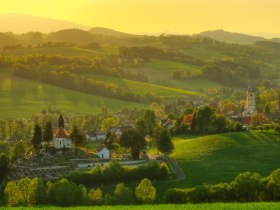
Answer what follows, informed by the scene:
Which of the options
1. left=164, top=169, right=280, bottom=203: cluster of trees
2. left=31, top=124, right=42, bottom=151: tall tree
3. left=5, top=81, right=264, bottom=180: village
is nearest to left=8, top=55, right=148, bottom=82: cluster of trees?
left=5, top=81, right=264, bottom=180: village

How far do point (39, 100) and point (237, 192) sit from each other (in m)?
112

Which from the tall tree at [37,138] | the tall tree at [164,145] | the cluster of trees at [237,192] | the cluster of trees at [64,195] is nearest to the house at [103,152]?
the tall tree at [164,145]

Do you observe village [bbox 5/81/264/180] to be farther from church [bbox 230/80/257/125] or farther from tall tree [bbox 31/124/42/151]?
church [bbox 230/80/257/125]

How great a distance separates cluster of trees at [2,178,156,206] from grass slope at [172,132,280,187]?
1152cm

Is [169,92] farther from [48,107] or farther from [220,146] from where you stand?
[220,146]

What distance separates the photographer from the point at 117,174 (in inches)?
2613

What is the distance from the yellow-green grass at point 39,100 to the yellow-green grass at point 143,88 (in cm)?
1559

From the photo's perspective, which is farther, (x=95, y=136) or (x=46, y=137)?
(x=95, y=136)

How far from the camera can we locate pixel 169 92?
18362 centimetres

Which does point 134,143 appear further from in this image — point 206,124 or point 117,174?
point 206,124

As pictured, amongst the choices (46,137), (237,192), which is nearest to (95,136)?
(46,137)

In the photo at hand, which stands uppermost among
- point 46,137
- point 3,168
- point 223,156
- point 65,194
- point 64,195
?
point 65,194

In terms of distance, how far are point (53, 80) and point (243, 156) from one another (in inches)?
4136

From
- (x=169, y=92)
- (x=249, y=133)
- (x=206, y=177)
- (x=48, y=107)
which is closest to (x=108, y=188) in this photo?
(x=206, y=177)
